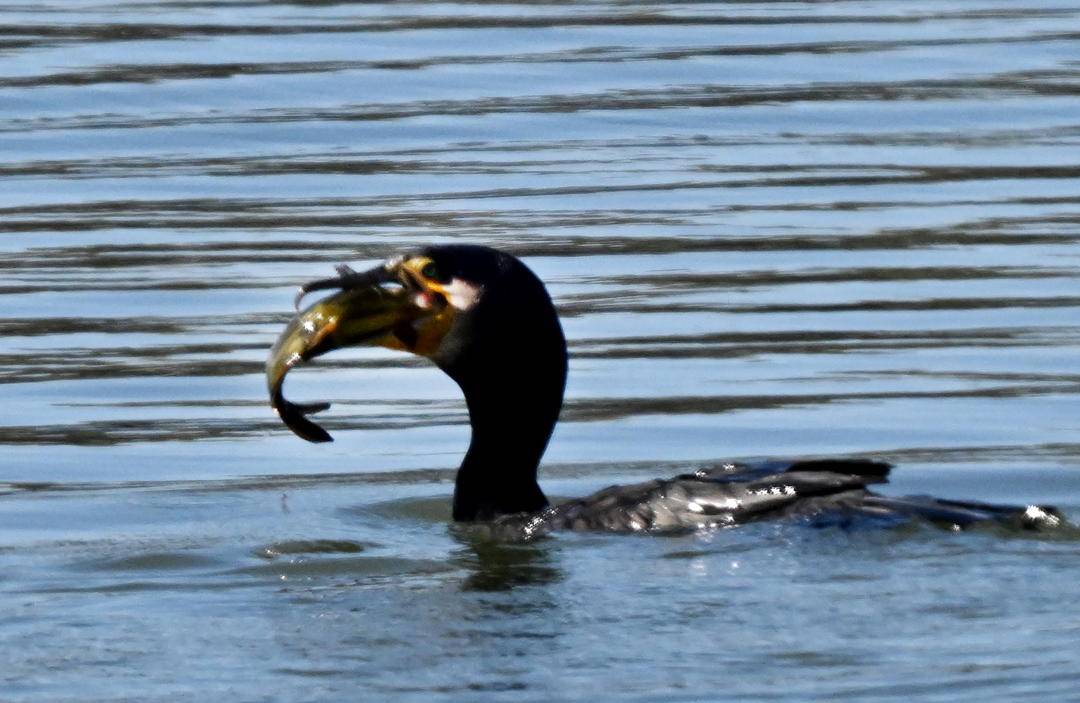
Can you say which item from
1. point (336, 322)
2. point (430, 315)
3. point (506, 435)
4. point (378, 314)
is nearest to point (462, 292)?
point (430, 315)

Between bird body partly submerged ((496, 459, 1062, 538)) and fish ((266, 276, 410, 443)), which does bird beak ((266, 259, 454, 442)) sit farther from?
bird body partly submerged ((496, 459, 1062, 538))

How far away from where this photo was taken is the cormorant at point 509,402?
1004 cm

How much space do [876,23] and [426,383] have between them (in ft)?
38.7

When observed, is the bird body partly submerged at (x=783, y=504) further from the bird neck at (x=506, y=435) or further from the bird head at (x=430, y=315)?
the bird head at (x=430, y=315)

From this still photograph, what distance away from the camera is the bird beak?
1070 centimetres

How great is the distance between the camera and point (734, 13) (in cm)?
2608

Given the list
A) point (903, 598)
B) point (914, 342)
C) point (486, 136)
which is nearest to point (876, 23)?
point (486, 136)

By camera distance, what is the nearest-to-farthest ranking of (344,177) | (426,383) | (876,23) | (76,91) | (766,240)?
(426,383) < (766,240) < (344,177) < (76,91) < (876,23)

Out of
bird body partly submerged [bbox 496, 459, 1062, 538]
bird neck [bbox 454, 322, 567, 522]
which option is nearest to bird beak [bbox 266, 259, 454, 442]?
bird neck [bbox 454, 322, 567, 522]

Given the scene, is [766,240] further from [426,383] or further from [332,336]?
[332,336]

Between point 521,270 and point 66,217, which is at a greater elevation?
point 521,270

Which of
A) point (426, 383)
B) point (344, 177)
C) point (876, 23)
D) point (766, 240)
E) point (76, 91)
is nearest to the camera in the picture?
point (426, 383)

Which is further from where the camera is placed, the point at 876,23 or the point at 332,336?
the point at 876,23

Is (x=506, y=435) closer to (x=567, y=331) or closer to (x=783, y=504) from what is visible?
(x=783, y=504)
